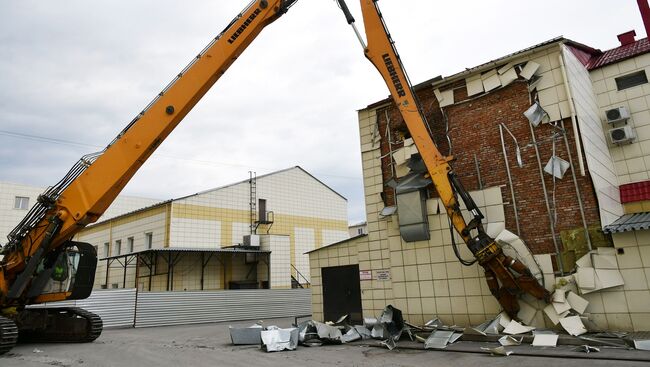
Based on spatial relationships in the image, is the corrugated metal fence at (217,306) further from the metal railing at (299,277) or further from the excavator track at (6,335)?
the excavator track at (6,335)

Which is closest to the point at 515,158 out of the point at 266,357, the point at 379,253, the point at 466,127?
the point at 466,127

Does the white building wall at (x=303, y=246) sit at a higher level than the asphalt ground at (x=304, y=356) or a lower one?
higher

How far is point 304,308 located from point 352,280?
11684 mm

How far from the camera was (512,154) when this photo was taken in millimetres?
11000

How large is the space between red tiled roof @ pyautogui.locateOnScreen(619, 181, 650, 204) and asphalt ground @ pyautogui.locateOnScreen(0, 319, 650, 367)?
14.4 ft

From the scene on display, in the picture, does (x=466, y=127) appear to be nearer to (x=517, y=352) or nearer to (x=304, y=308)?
(x=517, y=352)

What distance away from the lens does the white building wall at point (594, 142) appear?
32.2ft

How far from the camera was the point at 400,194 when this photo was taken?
12062mm

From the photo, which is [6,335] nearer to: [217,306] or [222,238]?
[217,306]

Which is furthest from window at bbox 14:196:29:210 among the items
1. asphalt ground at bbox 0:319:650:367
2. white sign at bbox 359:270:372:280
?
white sign at bbox 359:270:372:280

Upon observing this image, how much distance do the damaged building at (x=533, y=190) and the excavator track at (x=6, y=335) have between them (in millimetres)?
8516

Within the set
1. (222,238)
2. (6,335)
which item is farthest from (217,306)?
(6,335)

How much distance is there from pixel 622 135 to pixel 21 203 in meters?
43.7

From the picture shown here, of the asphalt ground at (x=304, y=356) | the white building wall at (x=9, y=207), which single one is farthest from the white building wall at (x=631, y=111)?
the white building wall at (x=9, y=207)
